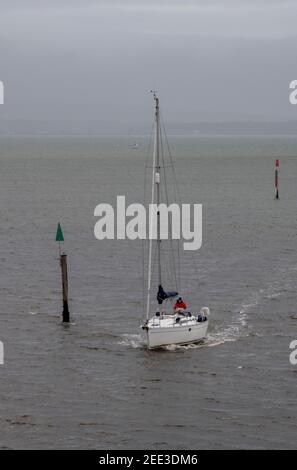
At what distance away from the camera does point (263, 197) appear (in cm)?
13725

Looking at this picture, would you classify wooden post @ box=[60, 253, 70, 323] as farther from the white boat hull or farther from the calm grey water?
the white boat hull

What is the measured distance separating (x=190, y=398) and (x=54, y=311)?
54.9ft

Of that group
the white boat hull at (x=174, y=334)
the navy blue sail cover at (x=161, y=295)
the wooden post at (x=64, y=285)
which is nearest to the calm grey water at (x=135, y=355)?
the white boat hull at (x=174, y=334)

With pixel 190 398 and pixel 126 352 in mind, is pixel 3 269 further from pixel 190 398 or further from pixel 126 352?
pixel 190 398

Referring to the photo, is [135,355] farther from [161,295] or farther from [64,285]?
[64,285]

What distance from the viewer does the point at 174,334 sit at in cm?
4891

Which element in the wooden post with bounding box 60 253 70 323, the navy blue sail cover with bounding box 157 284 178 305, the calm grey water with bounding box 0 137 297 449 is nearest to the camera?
the calm grey water with bounding box 0 137 297 449

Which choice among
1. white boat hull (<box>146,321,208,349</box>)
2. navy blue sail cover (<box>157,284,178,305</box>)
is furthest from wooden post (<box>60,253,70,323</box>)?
white boat hull (<box>146,321,208,349</box>)

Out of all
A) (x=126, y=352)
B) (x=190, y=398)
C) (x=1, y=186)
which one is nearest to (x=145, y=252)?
(x=126, y=352)

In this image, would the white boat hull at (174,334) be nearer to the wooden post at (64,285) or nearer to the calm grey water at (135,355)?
the calm grey water at (135,355)

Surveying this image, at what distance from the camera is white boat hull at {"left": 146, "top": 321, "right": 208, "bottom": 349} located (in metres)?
48.5

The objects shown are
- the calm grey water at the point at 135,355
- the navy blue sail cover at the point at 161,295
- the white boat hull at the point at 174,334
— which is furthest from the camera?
the navy blue sail cover at the point at 161,295

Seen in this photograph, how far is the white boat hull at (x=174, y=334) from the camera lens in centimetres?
4846

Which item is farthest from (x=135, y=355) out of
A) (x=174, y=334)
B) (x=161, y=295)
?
(x=161, y=295)
